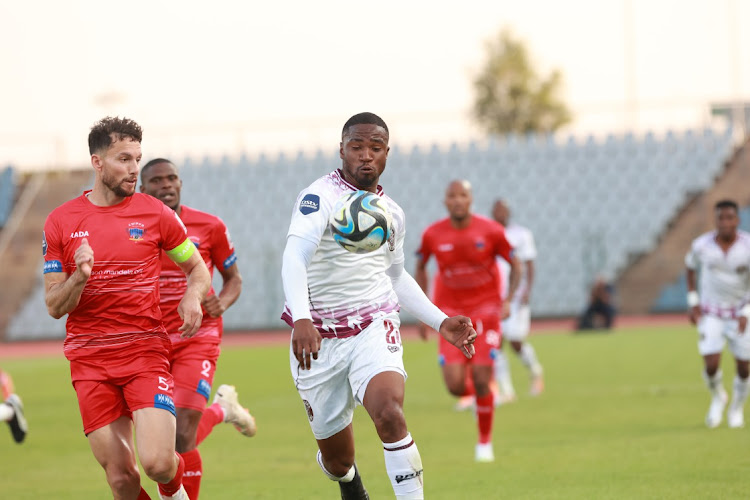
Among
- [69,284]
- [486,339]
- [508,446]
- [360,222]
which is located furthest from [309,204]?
[508,446]

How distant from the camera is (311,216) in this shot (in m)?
5.95

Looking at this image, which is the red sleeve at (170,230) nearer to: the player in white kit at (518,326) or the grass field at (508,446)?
the grass field at (508,446)

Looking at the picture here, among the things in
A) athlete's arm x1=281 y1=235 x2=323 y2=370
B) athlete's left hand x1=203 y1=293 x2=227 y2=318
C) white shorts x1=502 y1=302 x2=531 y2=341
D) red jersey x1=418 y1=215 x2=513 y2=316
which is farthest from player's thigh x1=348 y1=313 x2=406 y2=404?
white shorts x1=502 y1=302 x2=531 y2=341

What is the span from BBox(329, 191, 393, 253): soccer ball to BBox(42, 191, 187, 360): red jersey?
1085mm

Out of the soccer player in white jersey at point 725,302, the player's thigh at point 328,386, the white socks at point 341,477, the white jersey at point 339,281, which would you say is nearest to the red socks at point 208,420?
the white socks at point 341,477

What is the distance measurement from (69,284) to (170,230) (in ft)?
2.56

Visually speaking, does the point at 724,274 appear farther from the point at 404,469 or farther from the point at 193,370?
the point at 404,469

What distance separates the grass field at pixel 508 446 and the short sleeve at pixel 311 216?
286cm

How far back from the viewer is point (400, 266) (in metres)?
6.53

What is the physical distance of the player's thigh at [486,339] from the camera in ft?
34.3

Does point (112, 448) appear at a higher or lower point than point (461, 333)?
lower

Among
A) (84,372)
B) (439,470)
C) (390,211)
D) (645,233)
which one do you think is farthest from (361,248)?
(645,233)

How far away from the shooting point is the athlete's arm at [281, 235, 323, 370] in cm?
547

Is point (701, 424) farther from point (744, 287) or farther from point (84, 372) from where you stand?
point (84, 372)
